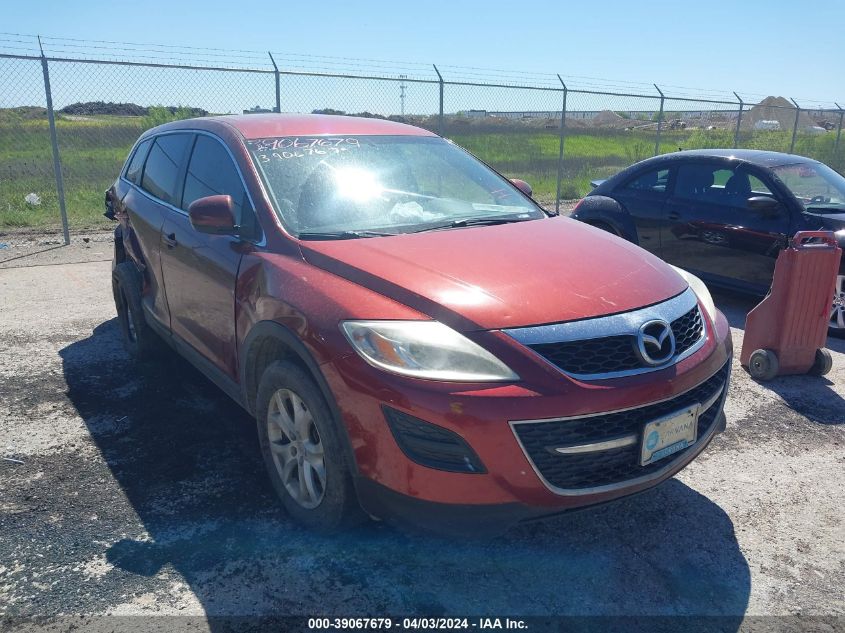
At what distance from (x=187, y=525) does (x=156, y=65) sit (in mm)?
7691

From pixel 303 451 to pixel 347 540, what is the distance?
0.43m

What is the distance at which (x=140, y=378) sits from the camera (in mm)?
4832

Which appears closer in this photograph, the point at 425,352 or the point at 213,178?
the point at 425,352

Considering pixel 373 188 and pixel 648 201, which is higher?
pixel 373 188

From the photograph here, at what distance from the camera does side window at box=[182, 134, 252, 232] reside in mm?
3427

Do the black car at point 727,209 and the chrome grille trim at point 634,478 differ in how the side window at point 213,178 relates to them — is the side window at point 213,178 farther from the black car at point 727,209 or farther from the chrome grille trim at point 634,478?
the black car at point 727,209

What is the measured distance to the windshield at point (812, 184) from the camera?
6.23m

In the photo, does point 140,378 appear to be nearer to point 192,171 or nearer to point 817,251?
point 192,171

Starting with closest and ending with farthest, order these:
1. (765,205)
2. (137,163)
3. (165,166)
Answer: (165,166)
(137,163)
(765,205)

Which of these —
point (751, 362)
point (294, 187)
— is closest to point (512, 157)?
point (751, 362)

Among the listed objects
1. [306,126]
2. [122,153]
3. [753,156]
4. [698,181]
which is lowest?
[122,153]

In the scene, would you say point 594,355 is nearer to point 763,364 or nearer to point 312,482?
point 312,482

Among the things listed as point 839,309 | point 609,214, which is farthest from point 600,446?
point 609,214

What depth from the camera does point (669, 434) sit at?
2.62 meters
